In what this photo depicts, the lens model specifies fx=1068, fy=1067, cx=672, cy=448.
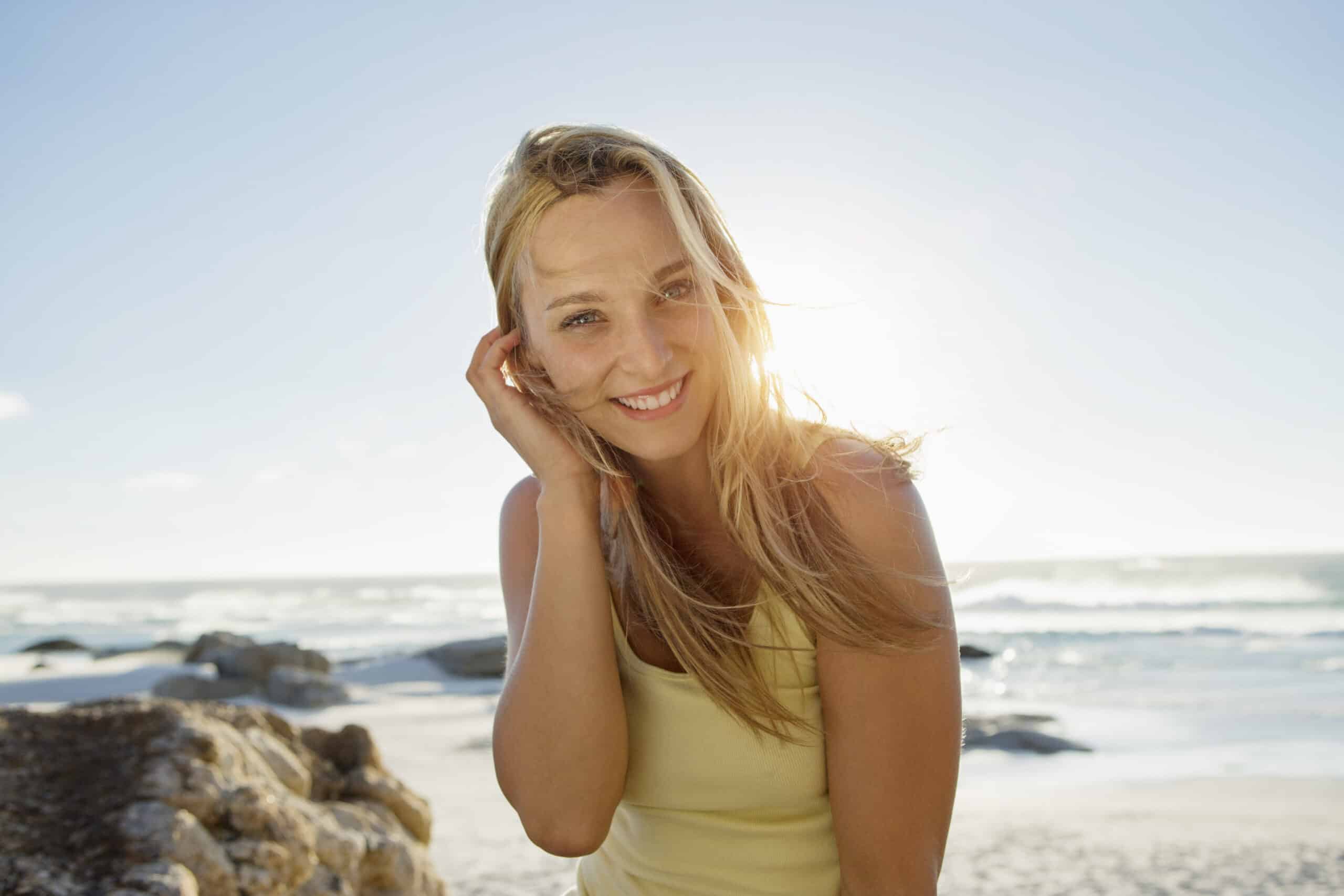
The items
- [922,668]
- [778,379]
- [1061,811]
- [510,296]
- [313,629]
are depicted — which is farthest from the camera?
[313,629]

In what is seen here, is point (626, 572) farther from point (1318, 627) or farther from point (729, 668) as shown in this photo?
point (1318, 627)

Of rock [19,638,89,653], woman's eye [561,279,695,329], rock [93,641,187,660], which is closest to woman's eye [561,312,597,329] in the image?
woman's eye [561,279,695,329]

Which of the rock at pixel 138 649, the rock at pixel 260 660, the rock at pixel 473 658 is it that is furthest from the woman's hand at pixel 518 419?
the rock at pixel 138 649

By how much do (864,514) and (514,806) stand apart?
108cm

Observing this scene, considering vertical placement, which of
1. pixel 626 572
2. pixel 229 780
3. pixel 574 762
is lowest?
pixel 229 780

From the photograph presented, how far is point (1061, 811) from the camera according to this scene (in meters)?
7.93

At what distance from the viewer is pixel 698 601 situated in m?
2.38

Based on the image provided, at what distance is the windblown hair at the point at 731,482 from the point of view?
7.23 ft

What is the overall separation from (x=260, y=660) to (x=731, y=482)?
1424 centimetres

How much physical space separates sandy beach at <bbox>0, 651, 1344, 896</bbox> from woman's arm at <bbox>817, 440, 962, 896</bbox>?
4.05 meters

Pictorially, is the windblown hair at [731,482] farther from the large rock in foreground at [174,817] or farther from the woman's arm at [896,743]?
the large rock in foreground at [174,817]

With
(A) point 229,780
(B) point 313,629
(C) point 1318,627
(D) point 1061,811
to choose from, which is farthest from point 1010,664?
(B) point 313,629

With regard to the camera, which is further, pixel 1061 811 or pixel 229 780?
pixel 1061 811

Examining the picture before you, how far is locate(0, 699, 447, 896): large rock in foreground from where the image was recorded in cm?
258
